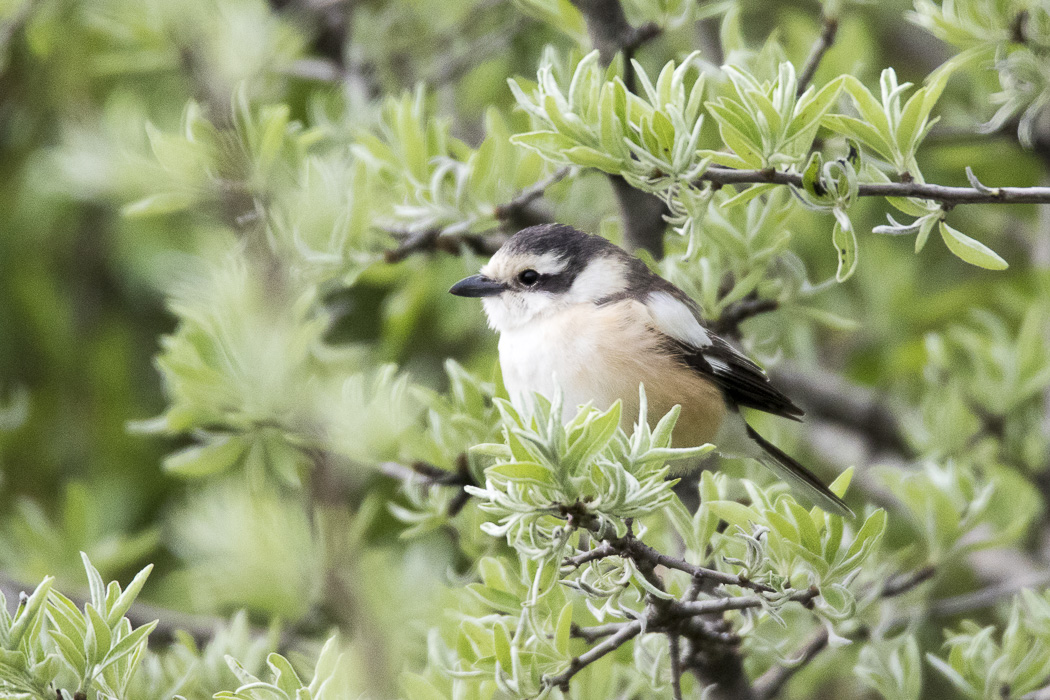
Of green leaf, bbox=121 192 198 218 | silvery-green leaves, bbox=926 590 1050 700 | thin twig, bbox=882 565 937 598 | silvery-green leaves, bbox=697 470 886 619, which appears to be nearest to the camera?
silvery-green leaves, bbox=697 470 886 619

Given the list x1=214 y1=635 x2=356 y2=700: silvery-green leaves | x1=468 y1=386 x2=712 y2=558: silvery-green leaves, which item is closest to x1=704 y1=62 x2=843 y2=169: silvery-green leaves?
x1=468 y1=386 x2=712 y2=558: silvery-green leaves

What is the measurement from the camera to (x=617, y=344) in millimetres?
2748

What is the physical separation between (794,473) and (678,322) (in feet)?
2.03

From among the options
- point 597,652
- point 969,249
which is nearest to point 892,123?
point 969,249

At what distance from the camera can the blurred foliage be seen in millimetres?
1924

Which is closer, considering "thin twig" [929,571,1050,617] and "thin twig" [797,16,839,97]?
"thin twig" [797,16,839,97]

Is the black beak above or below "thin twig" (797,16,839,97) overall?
below

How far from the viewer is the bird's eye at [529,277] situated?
118 inches

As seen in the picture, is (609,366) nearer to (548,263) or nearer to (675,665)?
(548,263)

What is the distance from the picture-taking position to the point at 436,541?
4.29 meters

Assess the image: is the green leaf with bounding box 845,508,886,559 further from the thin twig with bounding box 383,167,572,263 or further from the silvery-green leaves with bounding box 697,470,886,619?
the thin twig with bounding box 383,167,572,263

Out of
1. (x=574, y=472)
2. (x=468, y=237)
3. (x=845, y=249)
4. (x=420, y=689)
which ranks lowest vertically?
(x=420, y=689)

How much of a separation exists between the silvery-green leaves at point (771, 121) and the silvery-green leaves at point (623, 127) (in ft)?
0.20

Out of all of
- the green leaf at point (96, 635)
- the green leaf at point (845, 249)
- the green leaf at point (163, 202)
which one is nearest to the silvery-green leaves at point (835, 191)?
the green leaf at point (845, 249)
